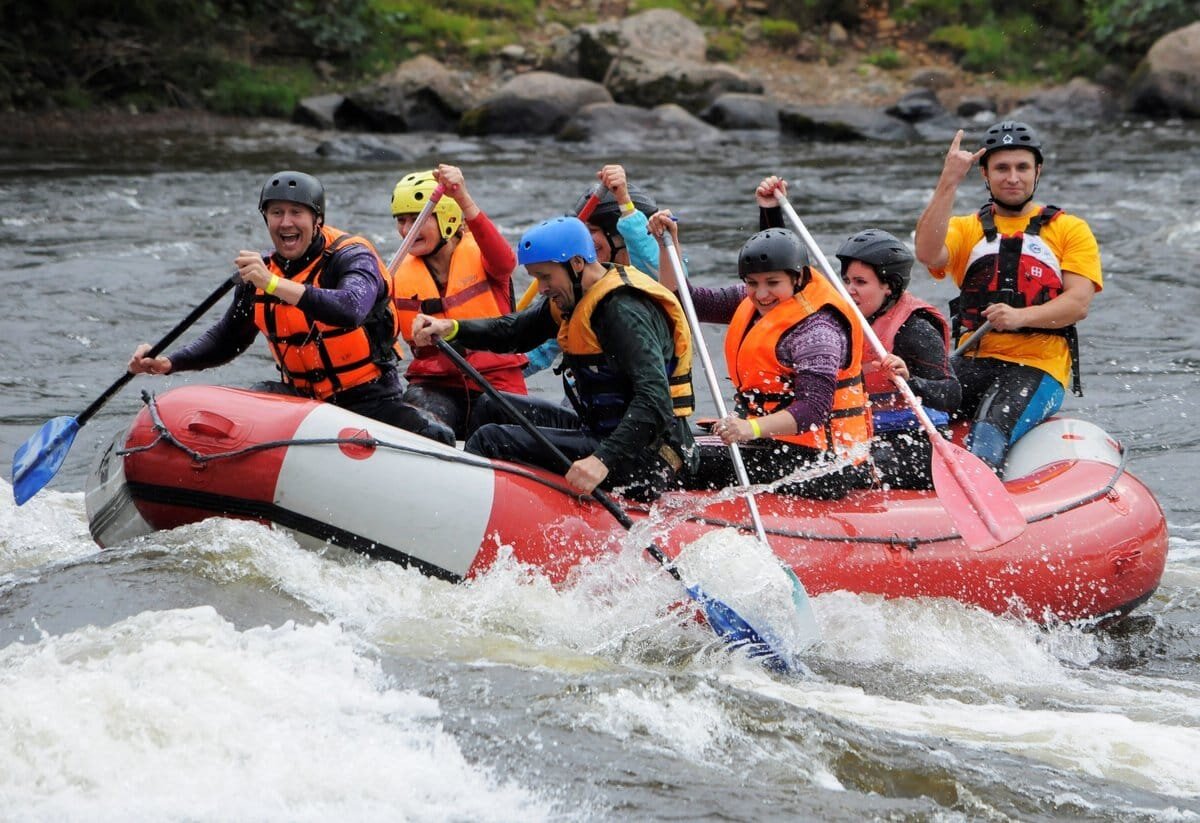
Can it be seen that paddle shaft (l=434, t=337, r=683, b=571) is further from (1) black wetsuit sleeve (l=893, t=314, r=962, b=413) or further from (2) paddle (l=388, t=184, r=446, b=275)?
(1) black wetsuit sleeve (l=893, t=314, r=962, b=413)

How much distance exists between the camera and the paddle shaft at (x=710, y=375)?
5.29 meters

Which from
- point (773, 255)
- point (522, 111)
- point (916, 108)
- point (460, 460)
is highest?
point (773, 255)

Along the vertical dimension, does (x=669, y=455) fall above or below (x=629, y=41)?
above

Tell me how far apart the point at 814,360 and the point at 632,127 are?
52.0ft

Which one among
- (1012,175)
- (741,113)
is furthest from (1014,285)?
(741,113)

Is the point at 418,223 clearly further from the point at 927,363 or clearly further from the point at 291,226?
the point at 927,363

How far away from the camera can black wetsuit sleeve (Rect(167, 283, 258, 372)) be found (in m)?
5.70

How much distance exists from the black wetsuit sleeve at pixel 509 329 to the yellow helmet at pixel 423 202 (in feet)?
3.31

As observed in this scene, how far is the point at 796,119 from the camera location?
21.2m

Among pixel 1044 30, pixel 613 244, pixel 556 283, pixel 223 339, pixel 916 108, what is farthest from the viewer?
pixel 1044 30

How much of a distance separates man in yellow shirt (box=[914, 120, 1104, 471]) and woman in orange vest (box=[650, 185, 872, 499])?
0.96 m

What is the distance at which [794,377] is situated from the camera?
18.0ft

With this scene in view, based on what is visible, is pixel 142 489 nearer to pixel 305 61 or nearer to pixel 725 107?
pixel 725 107

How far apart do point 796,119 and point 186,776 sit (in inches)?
728
